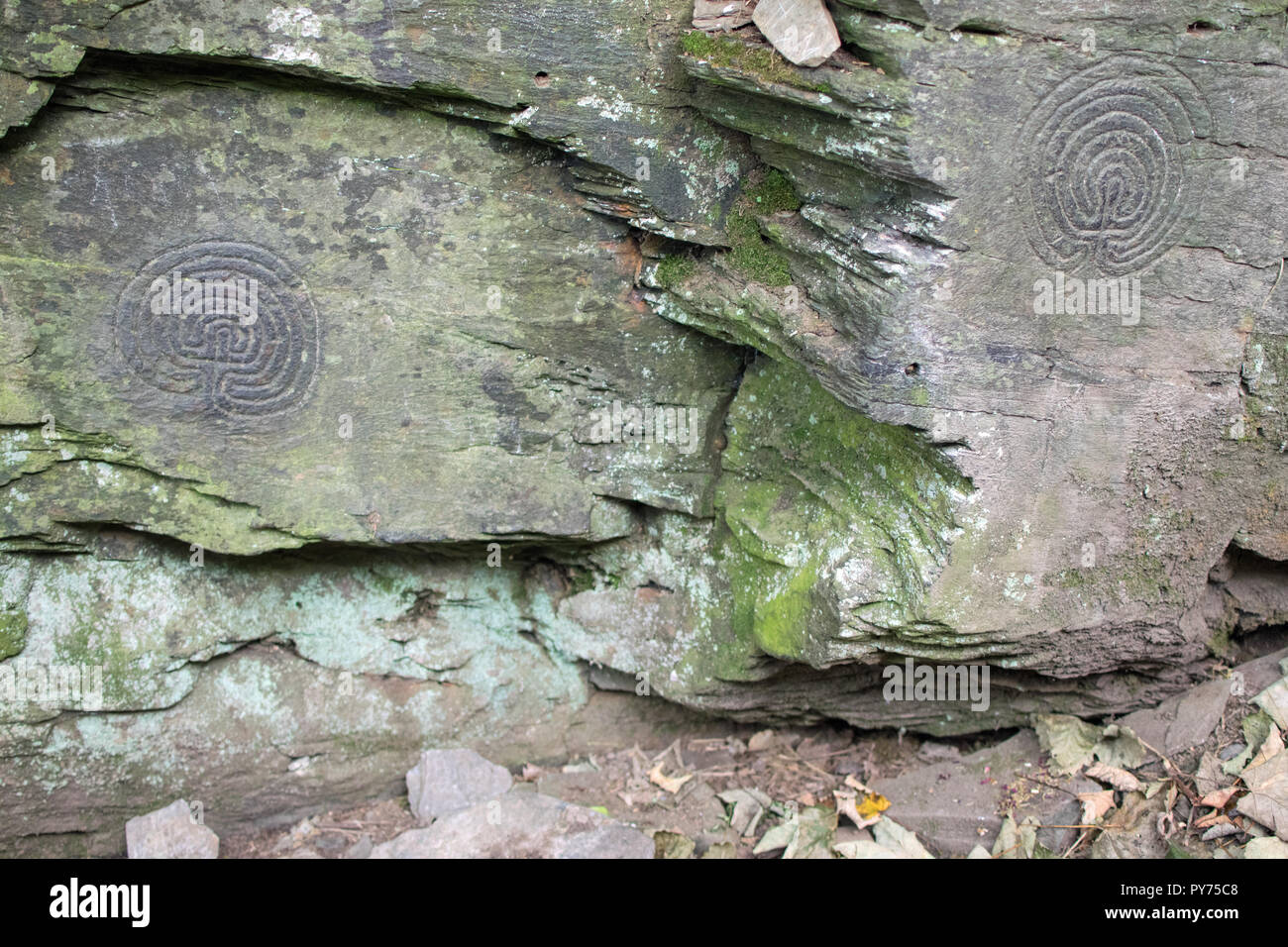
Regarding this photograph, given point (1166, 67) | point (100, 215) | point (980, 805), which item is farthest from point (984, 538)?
point (100, 215)

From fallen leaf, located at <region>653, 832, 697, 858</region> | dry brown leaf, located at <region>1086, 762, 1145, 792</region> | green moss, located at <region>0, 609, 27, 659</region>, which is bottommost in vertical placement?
fallen leaf, located at <region>653, 832, 697, 858</region>

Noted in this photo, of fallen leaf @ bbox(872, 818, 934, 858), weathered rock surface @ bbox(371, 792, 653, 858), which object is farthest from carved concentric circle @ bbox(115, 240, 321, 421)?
fallen leaf @ bbox(872, 818, 934, 858)

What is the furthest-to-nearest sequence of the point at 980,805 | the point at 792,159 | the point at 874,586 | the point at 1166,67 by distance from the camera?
1. the point at 980,805
2. the point at 874,586
3. the point at 792,159
4. the point at 1166,67

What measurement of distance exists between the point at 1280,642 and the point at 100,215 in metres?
6.60

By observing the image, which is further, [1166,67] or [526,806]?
[526,806]

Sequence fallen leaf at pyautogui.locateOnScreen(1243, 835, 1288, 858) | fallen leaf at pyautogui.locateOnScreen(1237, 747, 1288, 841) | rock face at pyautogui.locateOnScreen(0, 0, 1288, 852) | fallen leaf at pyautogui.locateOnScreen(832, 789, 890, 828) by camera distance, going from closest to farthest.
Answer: rock face at pyautogui.locateOnScreen(0, 0, 1288, 852) → fallen leaf at pyautogui.locateOnScreen(1243, 835, 1288, 858) → fallen leaf at pyautogui.locateOnScreen(1237, 747, 1288, 841) → fallen leaf at pyautogui.locateOnScreen(832, 789, 890, 828)

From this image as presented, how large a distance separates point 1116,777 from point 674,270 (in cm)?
352

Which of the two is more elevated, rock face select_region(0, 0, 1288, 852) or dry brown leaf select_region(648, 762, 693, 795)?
rock face select_region(0, 0, 1288, 852)

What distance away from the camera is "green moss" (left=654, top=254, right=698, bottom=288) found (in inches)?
197

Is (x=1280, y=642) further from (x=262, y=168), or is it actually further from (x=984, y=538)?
(x=262, y=168)

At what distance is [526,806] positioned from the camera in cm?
550

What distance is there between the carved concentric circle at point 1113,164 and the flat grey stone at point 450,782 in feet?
13.5

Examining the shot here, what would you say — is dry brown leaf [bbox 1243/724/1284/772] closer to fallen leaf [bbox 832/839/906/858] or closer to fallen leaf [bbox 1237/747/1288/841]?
fallen leaf [bbox 1237/747/1288/841]

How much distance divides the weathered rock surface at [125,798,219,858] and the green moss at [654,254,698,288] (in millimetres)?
3858
